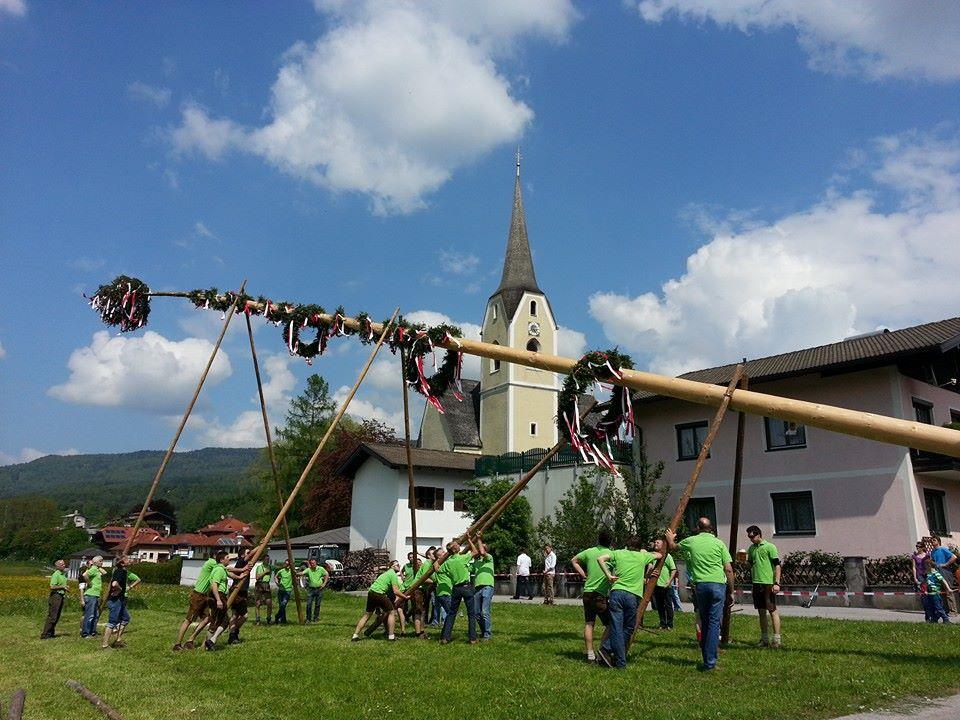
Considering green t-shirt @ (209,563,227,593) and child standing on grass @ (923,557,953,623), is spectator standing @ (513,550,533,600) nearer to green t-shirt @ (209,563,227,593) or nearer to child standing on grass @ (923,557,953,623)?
child standing on grass @ (923,557,953,623)

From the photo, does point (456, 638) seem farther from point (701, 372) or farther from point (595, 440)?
point (701, 372)

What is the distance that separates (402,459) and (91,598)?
20.5 m

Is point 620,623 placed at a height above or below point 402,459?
below

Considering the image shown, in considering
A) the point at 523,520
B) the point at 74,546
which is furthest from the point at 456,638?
the point at 74,546

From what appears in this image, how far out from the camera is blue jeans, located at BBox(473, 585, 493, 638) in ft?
45.6

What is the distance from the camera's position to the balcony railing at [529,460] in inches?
1254

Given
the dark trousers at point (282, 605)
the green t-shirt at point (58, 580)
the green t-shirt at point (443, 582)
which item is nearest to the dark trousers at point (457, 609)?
the green t-shirt at point (443, 582)

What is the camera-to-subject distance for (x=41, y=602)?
2762 centimetres

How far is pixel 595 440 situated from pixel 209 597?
25.8ft

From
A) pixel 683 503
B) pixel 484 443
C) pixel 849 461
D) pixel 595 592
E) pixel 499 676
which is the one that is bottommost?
pixel 499 676

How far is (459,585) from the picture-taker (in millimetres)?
14180

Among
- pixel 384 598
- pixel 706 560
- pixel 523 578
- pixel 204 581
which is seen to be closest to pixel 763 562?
pixel 706 560

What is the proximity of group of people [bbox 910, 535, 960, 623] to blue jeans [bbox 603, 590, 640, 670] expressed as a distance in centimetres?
886

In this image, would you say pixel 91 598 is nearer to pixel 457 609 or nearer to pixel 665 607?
pixel 457 609
